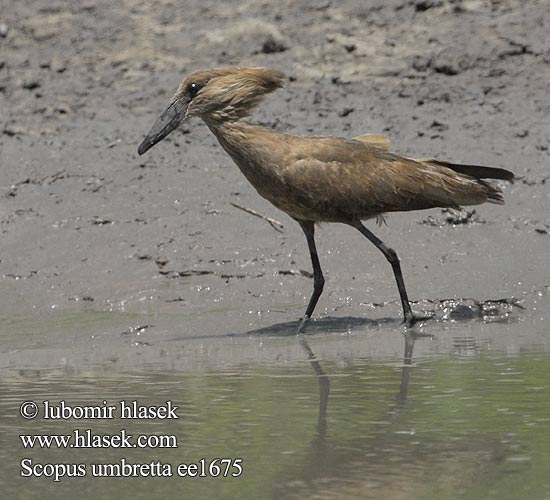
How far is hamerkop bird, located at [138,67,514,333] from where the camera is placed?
9055 mm

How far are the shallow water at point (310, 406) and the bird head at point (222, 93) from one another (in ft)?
5.04

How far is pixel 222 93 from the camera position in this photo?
935 centimetres

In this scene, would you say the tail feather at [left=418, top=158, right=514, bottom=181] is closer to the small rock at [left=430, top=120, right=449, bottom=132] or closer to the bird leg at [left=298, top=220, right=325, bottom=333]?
the bird leg at [left=298, top=220, right=325, bottom=333]

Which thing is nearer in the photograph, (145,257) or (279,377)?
(279,377)

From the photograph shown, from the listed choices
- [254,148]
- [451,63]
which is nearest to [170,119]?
[254,148]

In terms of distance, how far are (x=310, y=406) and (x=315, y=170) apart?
9.15 ft

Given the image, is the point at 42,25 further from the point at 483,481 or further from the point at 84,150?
the point at 483,481

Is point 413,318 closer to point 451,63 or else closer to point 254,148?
point 254,148

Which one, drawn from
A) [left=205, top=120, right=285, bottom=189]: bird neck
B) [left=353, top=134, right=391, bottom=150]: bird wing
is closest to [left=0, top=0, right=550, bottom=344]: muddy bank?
[left=353, top=134, right=391, bottom=150]: bird wing

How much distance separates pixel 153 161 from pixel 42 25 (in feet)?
9.10

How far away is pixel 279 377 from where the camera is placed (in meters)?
7.45

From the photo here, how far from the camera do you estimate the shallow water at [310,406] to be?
513 cm

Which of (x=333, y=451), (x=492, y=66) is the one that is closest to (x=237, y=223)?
(x=492, y=66)

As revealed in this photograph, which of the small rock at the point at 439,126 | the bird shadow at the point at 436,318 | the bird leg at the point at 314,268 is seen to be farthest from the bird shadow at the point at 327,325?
the small rock at the point at 439,126
